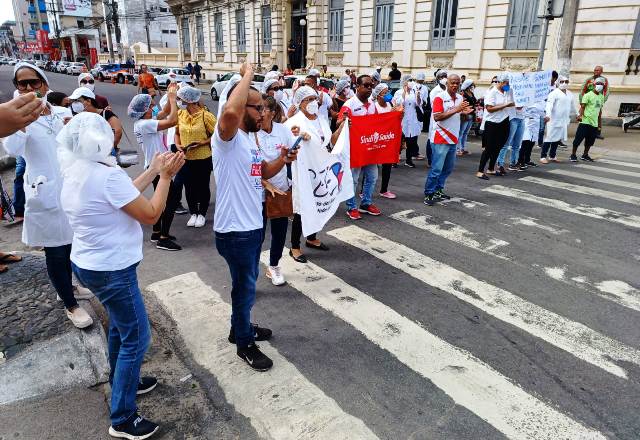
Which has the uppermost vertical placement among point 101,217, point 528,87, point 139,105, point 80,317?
point 528,87

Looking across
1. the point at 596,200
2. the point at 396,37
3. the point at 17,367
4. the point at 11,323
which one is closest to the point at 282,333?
the point at 17,367

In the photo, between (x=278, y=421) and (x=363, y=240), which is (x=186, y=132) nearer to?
(x=363, y=240)

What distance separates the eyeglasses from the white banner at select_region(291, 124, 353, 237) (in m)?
2.45

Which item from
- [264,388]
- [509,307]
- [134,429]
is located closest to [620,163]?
[509,307]

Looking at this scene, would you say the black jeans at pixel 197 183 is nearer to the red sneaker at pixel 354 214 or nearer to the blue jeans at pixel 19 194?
the red sneaker at pixel 354 214

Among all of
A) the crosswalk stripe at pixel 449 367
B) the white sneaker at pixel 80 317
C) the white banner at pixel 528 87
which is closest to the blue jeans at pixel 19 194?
the white sneaker at pixel 80 317

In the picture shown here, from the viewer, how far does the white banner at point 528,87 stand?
8773 mm

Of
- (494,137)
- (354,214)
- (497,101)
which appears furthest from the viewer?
A: (494,137)

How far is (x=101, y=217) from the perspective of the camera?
2.47 meters

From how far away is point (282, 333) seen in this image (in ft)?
13.2

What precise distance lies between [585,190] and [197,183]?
7.12 meters

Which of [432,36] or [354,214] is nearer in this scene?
[354,214]

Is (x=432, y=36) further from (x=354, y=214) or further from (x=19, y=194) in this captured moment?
(x=19, y=194)

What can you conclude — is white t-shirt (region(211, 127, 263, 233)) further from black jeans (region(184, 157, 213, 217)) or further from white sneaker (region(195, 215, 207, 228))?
white sneaker (region(195, 215, 207, 228))
